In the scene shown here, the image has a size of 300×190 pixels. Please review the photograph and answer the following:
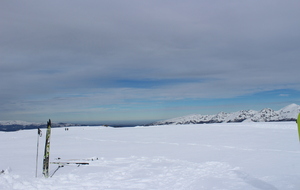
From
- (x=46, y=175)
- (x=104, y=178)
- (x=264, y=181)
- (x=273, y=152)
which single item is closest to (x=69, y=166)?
Result: (x=46, y=175)

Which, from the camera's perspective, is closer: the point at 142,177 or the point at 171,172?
the point at 142,177

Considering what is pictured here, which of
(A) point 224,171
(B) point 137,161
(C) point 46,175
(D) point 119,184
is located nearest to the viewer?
(D) point 119,184

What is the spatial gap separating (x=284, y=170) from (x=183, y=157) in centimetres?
555

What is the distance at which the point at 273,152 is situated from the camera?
14.2 metres

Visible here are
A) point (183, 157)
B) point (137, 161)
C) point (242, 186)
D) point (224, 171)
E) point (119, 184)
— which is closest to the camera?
point (242, 186)

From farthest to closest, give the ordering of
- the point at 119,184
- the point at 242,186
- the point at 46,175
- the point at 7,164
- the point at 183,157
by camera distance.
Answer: the point at 183,157 < the point at 7,164 < the point at 46,175 < the point at 119,184 < the point at 242,186

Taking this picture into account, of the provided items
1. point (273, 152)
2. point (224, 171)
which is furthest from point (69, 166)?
point (273, 152)

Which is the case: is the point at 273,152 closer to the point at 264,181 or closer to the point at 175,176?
the point at 264,181

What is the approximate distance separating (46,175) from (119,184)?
10.9 feet

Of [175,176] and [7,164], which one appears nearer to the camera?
[175,176]

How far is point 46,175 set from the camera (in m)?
9.30

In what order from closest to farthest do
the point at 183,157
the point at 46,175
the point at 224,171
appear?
the point at 46,175 < the point at 224,171 < the point at 183,157

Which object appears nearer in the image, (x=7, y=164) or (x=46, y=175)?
(x=46, y=175)

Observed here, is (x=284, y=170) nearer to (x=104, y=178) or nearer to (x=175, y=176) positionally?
(x=175, y=176)
